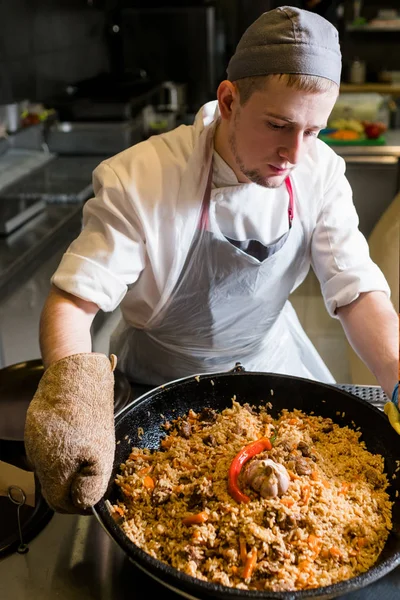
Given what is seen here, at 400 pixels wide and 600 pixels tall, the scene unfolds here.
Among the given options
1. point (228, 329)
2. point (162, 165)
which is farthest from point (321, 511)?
point (162, 165)

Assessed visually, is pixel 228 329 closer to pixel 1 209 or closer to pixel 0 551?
pixel 0 551

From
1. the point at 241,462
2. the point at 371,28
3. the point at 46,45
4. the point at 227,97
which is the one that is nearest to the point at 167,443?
the point at 241,462

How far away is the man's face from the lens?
3.42 feet

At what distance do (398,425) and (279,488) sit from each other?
204 millimetres

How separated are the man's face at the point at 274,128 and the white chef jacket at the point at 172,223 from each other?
105mm

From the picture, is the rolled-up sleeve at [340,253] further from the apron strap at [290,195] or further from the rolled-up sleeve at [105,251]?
the rolled-up sleeve at [105,251]

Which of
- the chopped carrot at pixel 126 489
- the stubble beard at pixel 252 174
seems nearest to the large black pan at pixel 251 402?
the chopped carrot at pixel 126 489

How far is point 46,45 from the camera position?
3379 mm

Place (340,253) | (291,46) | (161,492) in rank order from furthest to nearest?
1. (340,253)
2. (291,46)
3. (161,492)

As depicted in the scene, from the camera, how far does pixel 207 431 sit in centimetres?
105

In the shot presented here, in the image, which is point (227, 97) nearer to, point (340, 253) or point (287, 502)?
point (340, 253)

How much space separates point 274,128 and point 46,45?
2.74 m

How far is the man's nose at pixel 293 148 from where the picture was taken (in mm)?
1075

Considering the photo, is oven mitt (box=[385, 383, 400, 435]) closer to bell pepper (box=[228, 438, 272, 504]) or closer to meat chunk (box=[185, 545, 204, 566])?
bell pepper (box=[228, 438, 272, 504])
